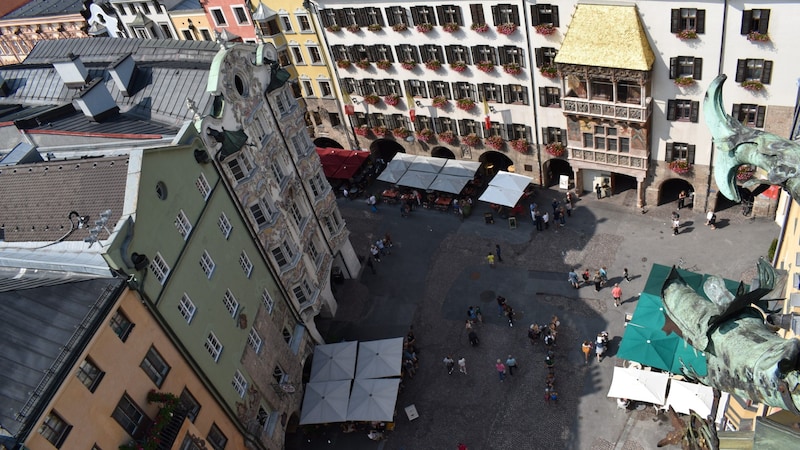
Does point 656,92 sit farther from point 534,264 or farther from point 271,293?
point 271,293

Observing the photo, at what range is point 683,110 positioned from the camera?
4178cm

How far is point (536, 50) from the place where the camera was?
4503 centimetres

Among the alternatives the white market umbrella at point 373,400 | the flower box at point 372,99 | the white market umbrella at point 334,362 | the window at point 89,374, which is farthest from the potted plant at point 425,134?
the window at point 89,374

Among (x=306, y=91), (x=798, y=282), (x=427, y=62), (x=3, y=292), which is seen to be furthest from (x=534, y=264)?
(x=3, y=292)

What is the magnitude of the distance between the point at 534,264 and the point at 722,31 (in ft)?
63.4

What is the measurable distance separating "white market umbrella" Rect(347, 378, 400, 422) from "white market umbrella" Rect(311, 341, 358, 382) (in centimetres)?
114

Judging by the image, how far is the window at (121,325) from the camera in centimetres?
2343

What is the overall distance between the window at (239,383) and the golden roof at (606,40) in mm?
28718

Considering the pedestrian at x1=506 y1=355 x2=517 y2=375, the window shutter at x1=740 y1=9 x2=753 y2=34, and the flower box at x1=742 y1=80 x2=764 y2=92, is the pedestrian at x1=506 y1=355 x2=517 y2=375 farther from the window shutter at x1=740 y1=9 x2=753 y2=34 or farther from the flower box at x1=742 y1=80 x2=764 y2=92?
the window shutter at x1=740 y1=9 x2=753 y2=34

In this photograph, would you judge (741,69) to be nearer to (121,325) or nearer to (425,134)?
(425,134)

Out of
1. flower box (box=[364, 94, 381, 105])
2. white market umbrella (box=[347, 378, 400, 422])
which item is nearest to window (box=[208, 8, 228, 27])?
flower box (box=[364, 94, 381, 105])

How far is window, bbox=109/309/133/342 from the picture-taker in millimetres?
23434

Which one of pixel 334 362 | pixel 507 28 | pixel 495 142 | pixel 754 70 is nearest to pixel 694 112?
pixel 754 70

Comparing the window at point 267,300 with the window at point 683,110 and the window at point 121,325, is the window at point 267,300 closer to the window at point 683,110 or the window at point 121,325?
the window at point 121,325
